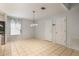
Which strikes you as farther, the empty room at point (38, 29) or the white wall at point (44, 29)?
the white wall at point (44, 29)

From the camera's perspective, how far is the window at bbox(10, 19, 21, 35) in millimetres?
1719

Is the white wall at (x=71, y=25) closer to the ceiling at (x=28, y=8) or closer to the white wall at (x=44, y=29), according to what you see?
the white wall at (x=44, y=29)

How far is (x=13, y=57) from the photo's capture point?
5.40ft

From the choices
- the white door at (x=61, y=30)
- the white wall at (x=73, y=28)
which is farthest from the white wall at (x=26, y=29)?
the white wall at (x=73, y=28)

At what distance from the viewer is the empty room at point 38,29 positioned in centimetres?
165

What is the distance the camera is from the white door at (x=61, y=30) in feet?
5.63

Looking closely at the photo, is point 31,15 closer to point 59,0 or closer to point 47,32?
point 47,32

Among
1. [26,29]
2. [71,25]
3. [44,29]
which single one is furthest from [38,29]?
[71,25]

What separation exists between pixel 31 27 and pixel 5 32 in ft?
1.48

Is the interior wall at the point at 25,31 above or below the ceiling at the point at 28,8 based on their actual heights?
below

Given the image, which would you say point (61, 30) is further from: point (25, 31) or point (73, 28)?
point (25, 31)

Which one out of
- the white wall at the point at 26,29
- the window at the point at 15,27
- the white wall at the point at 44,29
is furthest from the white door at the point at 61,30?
the window at the point at 15,27

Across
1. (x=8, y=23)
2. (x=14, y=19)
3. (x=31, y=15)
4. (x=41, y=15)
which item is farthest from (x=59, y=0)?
(x=8, y=23)

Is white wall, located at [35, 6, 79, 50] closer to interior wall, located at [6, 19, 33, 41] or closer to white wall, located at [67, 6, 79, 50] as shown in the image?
white wall, located at [67, 6, 79, 50]
